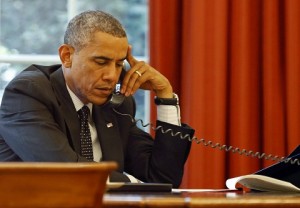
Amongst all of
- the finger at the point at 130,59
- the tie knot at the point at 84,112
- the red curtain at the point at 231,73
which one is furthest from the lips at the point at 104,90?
the red curtain at the point at 231,73

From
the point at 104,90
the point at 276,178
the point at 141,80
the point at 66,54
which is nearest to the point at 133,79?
the point at 141,80

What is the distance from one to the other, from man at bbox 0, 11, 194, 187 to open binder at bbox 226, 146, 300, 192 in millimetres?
471

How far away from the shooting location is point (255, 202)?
1395mm

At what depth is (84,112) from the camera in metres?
2.70

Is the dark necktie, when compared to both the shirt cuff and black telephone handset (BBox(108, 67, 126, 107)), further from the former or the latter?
the shirt cuff

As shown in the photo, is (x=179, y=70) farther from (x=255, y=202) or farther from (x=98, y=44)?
(x=255, y=202)

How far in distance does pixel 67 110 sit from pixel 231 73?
4.12 feet

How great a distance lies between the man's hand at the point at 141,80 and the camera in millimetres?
2805

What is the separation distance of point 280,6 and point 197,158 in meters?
0.96

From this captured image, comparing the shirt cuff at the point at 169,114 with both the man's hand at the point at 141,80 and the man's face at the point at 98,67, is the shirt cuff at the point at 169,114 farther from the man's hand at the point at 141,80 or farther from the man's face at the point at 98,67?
the man's face at the point at 98,67

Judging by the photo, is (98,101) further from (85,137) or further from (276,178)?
(276,178)

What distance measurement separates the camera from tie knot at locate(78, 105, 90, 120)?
2.68 meters

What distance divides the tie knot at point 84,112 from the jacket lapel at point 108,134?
0.04 meters

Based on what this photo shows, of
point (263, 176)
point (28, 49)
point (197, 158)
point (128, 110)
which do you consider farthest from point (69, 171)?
point (28, 49)
